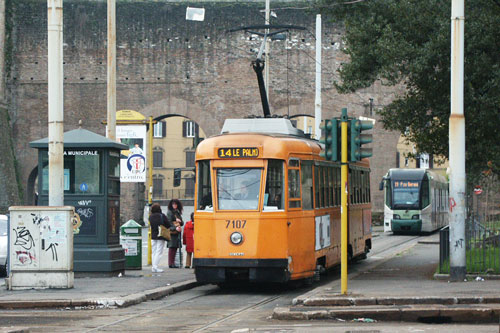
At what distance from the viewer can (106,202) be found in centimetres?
1919

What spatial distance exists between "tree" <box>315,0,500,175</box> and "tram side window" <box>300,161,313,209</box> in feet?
8.71

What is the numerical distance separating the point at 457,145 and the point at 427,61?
9.62 feet

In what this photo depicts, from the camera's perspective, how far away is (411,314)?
13445mm

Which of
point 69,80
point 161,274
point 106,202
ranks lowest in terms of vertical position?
point 161,274

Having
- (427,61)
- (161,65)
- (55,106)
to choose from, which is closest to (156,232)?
(55,106)

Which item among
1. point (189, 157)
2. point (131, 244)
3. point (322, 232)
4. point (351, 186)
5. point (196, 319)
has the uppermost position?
point (189, 157)

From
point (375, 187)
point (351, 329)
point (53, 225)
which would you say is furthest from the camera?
point (375, 187)

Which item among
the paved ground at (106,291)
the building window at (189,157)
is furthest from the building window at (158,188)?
the paved ground at (106,291)

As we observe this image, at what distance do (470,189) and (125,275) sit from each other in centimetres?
1937

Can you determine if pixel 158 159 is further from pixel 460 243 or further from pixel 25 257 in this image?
pixel 460 243

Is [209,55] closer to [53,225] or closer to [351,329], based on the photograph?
[53,225]

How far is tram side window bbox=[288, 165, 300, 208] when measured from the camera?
58.2 ft

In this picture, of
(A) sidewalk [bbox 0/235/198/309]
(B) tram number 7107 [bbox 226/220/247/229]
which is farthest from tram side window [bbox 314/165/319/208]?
(A) sidewalk [bbox 0/235/198/309]

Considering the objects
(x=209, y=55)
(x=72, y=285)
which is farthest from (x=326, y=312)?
(x=209, y=55)
